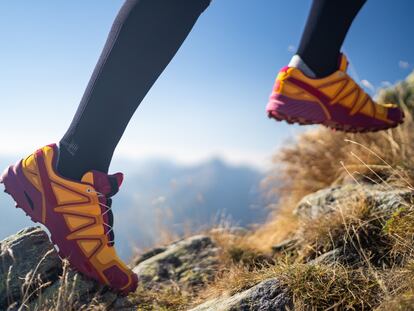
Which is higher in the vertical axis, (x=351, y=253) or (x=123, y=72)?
(x=123, y=72)

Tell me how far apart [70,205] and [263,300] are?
0.77 metres

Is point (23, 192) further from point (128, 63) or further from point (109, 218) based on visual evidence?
point (128, 63)

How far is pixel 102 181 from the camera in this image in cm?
135

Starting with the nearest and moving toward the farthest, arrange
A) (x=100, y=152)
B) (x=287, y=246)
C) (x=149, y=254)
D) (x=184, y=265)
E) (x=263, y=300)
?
1. (x=263, y=300)
2. (x=100, y=152)
3. (x=287, y=246)
4. (x=184, y=265)
5. (x=149, y=254)

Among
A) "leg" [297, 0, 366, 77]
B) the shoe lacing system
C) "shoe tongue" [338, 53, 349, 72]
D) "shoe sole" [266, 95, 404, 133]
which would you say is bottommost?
the shoe lacing system

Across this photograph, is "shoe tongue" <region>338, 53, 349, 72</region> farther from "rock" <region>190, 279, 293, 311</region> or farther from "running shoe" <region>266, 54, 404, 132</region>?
"rock" <region>190, 279, 293, 311</region>

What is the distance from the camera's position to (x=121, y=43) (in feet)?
3.91

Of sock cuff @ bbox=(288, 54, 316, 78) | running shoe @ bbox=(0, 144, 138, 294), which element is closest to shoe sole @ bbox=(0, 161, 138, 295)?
running shoe @ bbox=(0, 144, 138, 294)

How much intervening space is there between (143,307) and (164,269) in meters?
0.75

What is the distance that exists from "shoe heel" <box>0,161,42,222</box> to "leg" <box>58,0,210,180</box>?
0.28 meters

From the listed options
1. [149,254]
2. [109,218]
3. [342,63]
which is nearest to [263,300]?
[109,218]

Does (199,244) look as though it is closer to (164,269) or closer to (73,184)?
(164,269)

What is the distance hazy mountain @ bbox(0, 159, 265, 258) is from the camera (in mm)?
3775

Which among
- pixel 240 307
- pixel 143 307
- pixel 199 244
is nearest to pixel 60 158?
pixel 143 307
